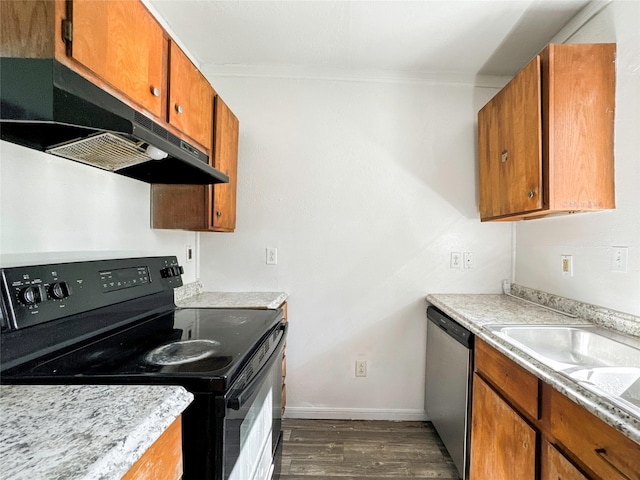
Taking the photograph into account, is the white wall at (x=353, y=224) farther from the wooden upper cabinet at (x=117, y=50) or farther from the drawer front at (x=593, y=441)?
the drawer front at (x=593, y=441)

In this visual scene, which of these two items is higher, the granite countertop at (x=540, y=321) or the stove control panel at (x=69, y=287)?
the stove control panel at (x=69, y=287)

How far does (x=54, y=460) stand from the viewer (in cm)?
46

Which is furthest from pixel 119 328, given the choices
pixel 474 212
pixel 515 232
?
pixel 515 232

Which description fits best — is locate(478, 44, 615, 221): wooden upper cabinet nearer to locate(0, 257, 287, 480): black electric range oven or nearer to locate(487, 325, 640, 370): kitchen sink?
locate(487, 325, 640, 370): kitchen sink

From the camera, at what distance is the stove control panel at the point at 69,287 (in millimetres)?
842

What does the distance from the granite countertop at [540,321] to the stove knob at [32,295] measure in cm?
149

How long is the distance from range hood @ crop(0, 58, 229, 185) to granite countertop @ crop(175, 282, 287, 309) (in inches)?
35.6

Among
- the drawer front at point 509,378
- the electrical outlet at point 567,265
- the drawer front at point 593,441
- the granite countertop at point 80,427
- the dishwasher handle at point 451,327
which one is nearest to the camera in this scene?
the granite countertop at point 80,427

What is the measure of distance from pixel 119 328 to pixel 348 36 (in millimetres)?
1866

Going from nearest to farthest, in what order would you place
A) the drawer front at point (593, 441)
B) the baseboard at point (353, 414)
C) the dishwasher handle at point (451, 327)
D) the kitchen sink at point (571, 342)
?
the drawer front at point (593, 441) < the kitchen sink at point (571, 342) < the dishwasher handle at point (451, 327) < the baseboard at point (353, 414)

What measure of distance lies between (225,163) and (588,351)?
2.02 m

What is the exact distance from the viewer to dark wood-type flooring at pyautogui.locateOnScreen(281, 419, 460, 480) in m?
1.67

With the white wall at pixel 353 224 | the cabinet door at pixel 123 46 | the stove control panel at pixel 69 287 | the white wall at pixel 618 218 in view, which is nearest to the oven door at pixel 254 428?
the stove control panel at pixel 69 287

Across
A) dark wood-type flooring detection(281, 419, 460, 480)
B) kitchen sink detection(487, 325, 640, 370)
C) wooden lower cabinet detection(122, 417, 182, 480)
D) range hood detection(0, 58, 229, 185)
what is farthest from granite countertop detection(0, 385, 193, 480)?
dark wood-type flooring detection(281, 419, 460, 480)
